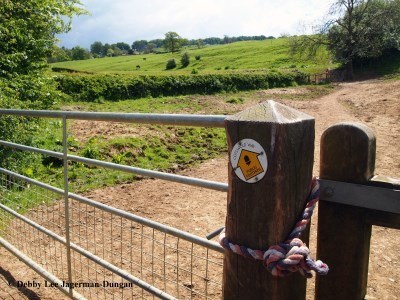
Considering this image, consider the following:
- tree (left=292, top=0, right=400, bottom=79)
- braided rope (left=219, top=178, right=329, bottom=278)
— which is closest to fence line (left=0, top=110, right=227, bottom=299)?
braided rope (left=219, top=178, right=329, bottom=278)

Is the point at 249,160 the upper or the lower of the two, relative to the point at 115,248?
upper

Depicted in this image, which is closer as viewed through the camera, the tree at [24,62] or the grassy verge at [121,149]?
the tree at [24,62]

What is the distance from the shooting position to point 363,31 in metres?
33.5

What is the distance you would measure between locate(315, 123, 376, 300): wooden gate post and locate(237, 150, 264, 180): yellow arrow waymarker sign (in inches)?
10.3

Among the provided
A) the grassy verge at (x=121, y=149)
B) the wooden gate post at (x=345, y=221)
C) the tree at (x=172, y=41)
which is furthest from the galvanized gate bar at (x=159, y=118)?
the tree at (x=172, y=41)

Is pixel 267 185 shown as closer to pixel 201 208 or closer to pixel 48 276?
pixel 48 276

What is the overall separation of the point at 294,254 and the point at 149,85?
67.9 ft

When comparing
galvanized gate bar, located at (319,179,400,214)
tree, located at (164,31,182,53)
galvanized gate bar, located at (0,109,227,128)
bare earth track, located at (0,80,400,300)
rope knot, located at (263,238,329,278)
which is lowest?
bare earth track, located at (0,80,400,300)

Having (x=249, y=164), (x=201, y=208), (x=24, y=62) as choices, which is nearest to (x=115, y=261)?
(x=201, y=208)

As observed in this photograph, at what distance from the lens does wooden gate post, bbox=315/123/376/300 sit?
1324 mm

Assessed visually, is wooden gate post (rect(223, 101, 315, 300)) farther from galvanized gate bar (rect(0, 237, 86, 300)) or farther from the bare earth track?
galvanized gate bar (rect(0, 237, 86, 300))

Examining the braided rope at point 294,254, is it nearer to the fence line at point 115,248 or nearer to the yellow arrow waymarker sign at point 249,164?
the yellow arrow waymarker sign at point 249,164

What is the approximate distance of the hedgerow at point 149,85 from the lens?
19.2m

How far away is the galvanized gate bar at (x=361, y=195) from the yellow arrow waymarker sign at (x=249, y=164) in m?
0.25
